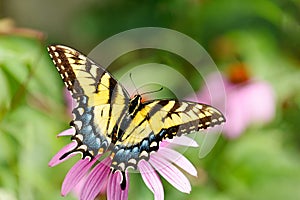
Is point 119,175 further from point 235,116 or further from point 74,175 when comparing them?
point 235,116

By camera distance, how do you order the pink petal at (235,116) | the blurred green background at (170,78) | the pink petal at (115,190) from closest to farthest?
the pink petal at (115,190) < the blurred green background at (170,78) < the pink petal at (235,116)

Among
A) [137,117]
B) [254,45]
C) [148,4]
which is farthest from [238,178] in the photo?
[137,117]

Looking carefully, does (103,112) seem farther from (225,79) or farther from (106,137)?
(225,79)

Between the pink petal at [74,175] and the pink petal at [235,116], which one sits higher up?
the pink petal at [235,116]

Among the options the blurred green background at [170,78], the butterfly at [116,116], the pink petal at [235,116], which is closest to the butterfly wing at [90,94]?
the butterfly at [116,116]

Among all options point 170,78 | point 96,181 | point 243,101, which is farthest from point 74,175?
point 243,101

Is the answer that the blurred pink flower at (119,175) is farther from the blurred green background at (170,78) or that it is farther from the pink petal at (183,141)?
the blurred green background at (170,78)

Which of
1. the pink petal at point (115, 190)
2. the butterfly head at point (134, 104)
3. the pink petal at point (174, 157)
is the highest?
the butterfly head at point (134, 104)
